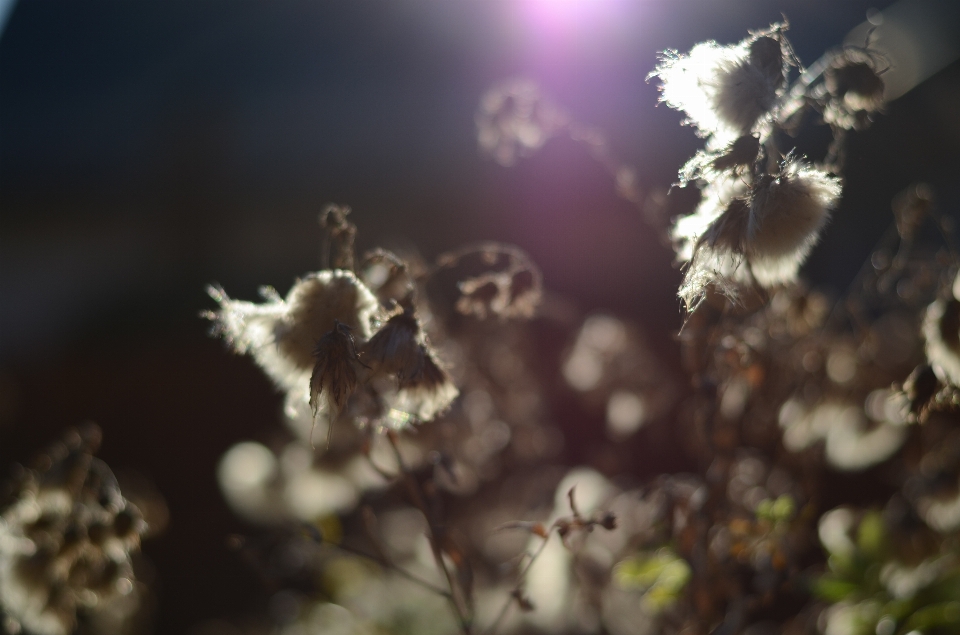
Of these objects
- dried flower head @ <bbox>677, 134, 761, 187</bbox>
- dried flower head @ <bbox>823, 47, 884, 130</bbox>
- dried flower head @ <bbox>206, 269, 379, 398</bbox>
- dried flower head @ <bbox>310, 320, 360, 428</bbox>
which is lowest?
dried flower head @ <bbox>310, 320, 360, 428</bbox>

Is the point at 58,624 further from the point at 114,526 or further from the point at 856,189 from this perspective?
the point at 856,189

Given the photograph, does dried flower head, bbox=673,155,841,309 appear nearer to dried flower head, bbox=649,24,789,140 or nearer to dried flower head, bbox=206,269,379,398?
dried flower head, bbox=649,24,789,140

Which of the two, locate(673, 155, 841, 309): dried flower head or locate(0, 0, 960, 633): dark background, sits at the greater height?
locate(0, 0, 960, 633): dark background

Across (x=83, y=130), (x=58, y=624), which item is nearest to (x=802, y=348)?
(x=58, y=624)

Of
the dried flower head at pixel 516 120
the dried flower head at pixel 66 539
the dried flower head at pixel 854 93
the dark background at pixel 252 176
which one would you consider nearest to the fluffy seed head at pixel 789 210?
the dried flower head at pixel 854 93

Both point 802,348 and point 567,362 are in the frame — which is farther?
point 567,362

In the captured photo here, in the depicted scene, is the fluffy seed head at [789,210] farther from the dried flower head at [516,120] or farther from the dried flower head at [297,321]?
the dried flower head at [516,120]

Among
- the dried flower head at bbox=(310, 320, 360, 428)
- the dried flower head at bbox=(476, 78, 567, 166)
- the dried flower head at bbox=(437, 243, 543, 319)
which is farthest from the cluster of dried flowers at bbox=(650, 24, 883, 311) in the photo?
the dried flower head at bbox=(476, 78, 567, 166)
